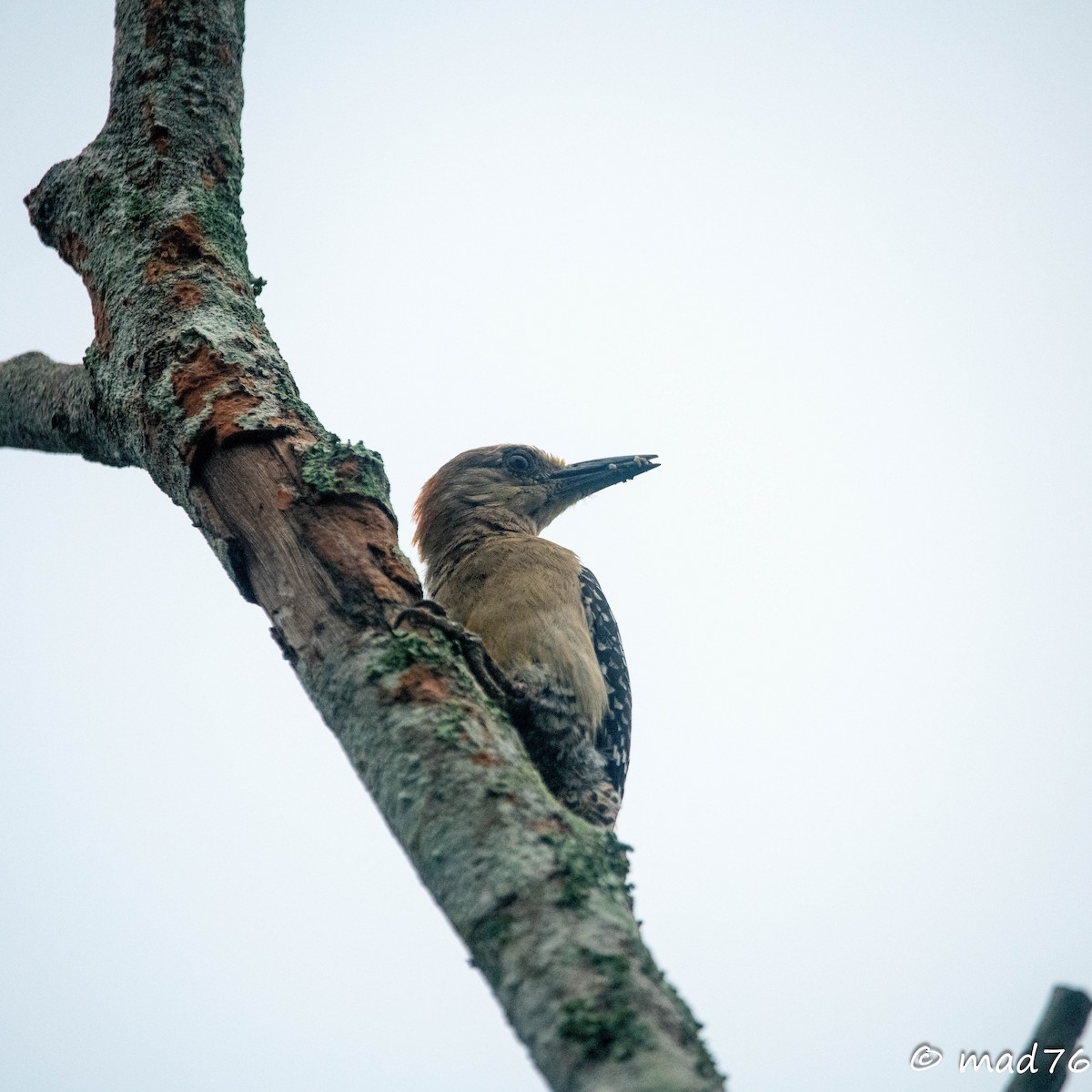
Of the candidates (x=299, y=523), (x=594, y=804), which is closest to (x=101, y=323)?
(x=299, y=523)

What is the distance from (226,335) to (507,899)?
2.00 m

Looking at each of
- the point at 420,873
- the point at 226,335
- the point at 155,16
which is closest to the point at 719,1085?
the point at 420,873

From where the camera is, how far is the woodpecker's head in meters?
6.08

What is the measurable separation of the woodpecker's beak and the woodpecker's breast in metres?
0.94

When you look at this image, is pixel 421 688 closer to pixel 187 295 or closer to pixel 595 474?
pixel 187 295

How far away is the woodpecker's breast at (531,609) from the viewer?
4566 millimetres

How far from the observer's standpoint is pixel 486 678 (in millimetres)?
2588

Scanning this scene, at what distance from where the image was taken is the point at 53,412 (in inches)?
145

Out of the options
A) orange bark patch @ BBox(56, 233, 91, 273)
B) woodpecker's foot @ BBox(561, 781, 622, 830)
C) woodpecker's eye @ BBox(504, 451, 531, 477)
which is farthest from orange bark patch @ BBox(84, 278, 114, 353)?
woodpecker's eye @ BBox(504, 451, 531, 477)

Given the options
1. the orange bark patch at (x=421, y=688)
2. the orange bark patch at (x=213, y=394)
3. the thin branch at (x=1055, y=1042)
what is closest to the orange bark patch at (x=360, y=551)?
the orange bark patch at (x=421, y=688)

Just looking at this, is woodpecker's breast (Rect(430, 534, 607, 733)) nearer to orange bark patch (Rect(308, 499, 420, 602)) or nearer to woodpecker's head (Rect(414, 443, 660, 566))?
woodpecker's head (Rect(414, 443, 660, 566))

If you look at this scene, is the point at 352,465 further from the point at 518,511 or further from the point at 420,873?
the point at 518,511

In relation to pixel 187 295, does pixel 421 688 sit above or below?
below

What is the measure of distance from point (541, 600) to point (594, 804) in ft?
3.96
